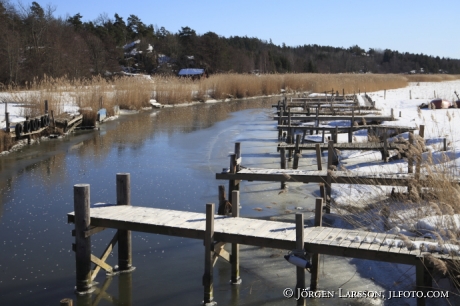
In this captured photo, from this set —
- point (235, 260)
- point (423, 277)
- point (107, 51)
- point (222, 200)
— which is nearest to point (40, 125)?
point (222, 200)

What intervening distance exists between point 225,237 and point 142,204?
182 inches

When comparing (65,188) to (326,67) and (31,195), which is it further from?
(326,67)

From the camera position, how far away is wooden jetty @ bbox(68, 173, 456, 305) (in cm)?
590

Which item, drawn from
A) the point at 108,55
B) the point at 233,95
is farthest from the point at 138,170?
the point at 108,55

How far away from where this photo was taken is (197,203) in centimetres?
1100

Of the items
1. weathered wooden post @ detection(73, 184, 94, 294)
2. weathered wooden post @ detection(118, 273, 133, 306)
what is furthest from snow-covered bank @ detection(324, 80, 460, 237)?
weathered wooden post @ detection(73, 184, 94, 294)

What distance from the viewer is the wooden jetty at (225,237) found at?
5.90 metres

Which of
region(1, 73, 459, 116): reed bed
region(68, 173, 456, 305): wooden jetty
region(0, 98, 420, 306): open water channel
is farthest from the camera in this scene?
region(1, 73, 459, 116): reed bed

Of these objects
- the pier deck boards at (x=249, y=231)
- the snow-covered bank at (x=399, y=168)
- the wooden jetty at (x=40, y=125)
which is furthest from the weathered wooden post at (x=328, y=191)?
the wooden jetty at (x=40, y=125)

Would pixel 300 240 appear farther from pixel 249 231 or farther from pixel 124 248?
pixel 124 248

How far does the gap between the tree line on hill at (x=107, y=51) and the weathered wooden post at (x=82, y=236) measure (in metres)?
23.8

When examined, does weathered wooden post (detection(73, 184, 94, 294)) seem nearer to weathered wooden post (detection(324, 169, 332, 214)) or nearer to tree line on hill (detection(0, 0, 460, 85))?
weathered wooden post (detection(324, 169, 332, 214))

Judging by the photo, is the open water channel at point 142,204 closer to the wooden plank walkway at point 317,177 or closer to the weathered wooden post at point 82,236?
the weathered wooden post at point 82,236

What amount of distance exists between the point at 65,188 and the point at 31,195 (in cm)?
82
